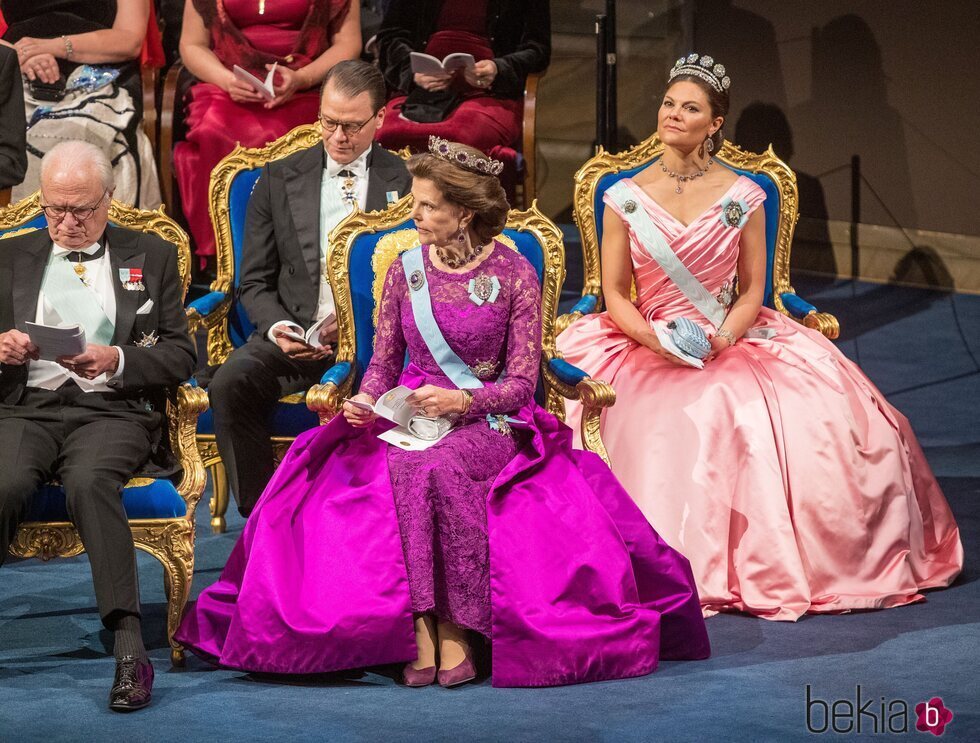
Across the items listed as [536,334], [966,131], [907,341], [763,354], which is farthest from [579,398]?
[966,131]

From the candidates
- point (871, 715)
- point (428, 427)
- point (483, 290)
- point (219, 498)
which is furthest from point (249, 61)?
point (871, 715)

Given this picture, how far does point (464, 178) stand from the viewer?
400 cm

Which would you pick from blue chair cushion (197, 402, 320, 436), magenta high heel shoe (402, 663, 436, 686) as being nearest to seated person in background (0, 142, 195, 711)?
blue chair cushion (197, 402, 320, 436)

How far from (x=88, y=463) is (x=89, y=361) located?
0.86ft

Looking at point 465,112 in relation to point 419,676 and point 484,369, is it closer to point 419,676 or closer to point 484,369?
point 484,369

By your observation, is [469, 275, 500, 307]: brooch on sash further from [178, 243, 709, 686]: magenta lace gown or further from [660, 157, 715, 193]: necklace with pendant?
[660, 157, 715, 193]: necklace with pendant

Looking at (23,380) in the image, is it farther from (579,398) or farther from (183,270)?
(579,398)

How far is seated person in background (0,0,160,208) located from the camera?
239 inches

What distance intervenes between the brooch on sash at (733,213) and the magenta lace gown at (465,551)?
96cm

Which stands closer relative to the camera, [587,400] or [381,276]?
[587,400]

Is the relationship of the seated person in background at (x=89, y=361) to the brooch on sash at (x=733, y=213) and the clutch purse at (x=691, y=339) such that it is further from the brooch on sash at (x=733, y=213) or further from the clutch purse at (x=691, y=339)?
the brooch on sash at (x=733, y=213)

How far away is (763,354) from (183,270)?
168cm

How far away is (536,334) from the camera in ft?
13.5

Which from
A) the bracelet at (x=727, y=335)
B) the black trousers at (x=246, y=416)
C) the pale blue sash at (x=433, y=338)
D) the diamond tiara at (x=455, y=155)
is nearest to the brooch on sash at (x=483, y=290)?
the pale blue sash at (x=433, y=338)
